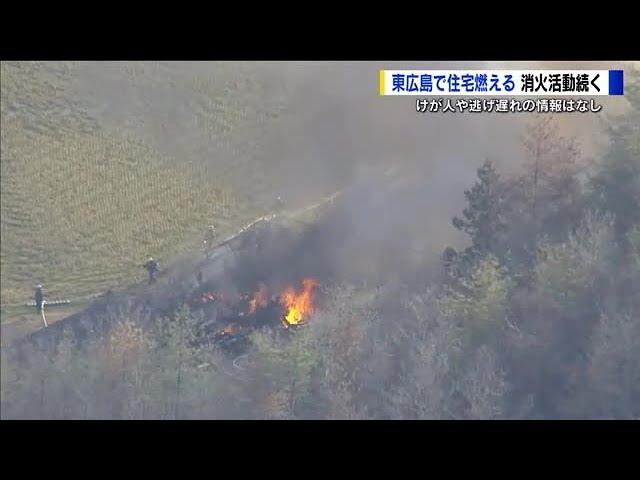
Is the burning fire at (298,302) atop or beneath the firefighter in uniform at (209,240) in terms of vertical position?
beneath

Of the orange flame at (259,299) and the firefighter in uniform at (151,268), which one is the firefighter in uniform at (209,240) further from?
the orange flame at (259,299)

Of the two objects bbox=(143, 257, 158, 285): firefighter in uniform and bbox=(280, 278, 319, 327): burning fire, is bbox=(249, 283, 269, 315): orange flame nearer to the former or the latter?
bbox=(280, 278, 319, 327): burning fire

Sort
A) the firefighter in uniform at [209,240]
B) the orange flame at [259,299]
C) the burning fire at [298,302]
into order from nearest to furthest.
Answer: the firefighter in uniform at [209,240] < the burning fire at [298,302] < the orange flame at [259,299]

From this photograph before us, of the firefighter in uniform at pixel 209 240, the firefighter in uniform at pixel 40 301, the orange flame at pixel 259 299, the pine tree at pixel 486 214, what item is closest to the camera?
the firefighter in uniform at pixel 40 301

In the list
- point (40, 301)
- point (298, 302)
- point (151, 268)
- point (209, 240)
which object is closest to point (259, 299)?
point (298, 302)

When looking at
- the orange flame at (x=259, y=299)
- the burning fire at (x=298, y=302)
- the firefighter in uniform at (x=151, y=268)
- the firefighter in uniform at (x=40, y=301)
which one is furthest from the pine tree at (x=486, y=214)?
the firefighter in uniform at (x=40, y=301)

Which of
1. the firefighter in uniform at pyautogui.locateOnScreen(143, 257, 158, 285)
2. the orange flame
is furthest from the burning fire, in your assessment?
the firefighter in uniform at pyautogui.locateOnScreen(143, 257, 158, 285)
